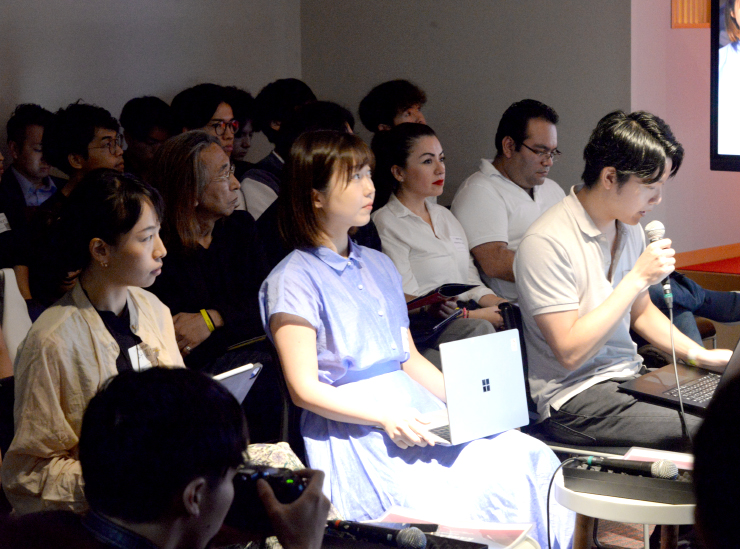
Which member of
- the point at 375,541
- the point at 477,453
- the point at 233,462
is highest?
the point at 233,462

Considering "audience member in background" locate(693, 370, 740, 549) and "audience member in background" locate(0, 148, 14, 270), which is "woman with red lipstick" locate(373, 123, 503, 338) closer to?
"audience member in background" locate(0, 148, 14, 270)

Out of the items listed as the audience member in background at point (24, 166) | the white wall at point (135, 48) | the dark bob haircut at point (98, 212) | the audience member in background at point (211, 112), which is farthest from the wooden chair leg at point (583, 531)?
the white wall at point (135, 48)

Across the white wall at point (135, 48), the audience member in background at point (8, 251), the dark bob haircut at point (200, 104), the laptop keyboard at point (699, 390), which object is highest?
the white wall at point (135, 48)

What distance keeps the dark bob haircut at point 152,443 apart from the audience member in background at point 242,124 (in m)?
3.05

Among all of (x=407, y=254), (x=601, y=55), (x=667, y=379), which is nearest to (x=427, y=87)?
(x=601, y=55)

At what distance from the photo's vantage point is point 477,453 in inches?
77.0

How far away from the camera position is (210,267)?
2.74 meters

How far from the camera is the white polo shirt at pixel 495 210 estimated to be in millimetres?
3418

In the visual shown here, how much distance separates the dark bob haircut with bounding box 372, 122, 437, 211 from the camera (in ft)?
10.8

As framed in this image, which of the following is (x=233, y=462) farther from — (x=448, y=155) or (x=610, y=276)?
(x=448, y=155)

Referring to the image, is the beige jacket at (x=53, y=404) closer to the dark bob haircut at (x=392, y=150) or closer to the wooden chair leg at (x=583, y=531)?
the wooden chair leg at (x=583, y=531)

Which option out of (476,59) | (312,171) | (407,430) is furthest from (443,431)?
(476,59)

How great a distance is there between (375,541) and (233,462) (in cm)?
34

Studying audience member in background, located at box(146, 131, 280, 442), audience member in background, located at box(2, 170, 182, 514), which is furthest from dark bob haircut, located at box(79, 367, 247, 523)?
audience member in background, located at box(146, 131, 280, 442)
